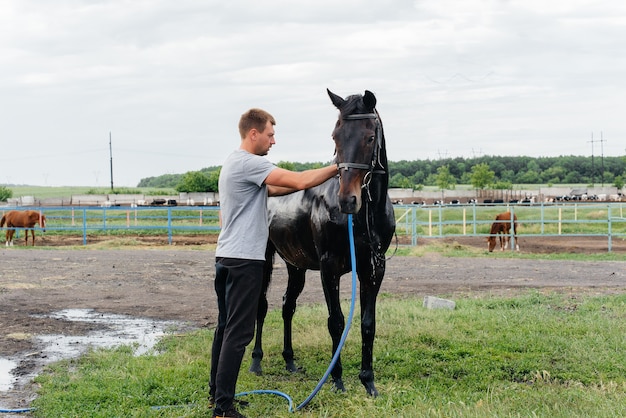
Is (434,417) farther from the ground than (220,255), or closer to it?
closer to it

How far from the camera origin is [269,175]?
436 cm

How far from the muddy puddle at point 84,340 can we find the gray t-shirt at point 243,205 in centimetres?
233

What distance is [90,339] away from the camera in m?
7.79

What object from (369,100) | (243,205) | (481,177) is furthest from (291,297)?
(481,177)

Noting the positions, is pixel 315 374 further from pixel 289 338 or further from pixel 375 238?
pixel 375 238

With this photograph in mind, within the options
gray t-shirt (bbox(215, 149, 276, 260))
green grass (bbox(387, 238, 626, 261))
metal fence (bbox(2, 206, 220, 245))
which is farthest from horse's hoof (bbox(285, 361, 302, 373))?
metal fence (bbox(2, 206, 220, 245))

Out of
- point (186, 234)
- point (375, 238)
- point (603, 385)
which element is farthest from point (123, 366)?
point (186, 234)

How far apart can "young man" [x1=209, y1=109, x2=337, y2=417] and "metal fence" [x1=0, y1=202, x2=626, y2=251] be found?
16.6m

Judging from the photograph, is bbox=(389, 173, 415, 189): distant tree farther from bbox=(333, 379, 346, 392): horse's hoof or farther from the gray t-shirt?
the gray t-shirt

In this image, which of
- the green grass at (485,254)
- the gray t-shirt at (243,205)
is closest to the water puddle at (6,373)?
the gray t-shirt at (243,205)

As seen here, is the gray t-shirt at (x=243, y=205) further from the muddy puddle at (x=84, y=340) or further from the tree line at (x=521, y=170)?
the tree line at (x=521, y=170)

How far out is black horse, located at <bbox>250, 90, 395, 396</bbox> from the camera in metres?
4.53

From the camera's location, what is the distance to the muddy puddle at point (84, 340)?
20.4ft

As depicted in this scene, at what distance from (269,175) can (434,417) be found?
185 cm
